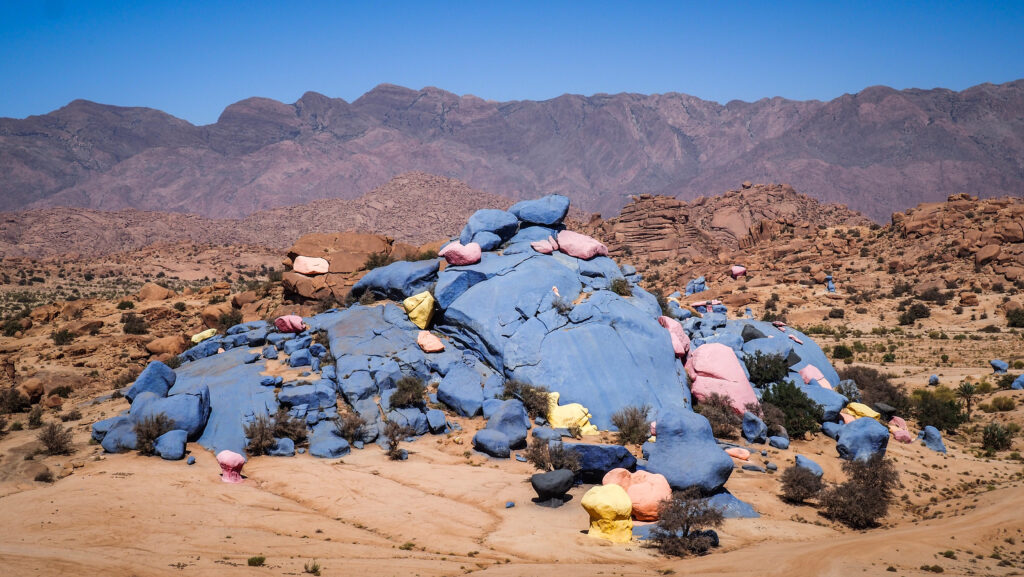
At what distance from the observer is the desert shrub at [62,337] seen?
23.9 m

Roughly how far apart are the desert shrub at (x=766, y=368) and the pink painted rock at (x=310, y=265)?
16.9m

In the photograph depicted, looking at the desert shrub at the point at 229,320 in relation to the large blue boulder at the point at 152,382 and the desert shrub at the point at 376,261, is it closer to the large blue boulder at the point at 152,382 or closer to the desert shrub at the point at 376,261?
the desert shrub at the point at 376,261

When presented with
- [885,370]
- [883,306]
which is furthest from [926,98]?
[885,370]

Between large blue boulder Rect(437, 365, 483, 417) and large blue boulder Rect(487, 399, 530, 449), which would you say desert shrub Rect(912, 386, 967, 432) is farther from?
large blue boulder Rect(437, 365, 483, 417)

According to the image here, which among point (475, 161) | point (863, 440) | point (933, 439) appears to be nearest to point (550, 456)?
point (863, 440)

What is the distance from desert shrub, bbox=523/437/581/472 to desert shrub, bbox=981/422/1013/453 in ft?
43.0

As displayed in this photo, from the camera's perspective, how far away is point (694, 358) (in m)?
19.3

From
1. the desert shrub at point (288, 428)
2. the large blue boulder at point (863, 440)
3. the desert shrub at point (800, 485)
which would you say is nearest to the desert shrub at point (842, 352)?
the large blue boulder at point (863, 440)

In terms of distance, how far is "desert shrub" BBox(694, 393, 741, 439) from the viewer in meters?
16.4

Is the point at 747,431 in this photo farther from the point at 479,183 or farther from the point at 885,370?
the point at 479,183

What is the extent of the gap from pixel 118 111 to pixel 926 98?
245 metres

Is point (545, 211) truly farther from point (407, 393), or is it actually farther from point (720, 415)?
point (720, 415)

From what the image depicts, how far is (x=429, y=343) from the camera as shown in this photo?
1892cm

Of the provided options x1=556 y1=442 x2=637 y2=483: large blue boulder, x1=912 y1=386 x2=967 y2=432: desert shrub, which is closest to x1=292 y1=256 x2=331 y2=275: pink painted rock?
x1=556 y1=442 x2=637 y2=483: large blue boulder
